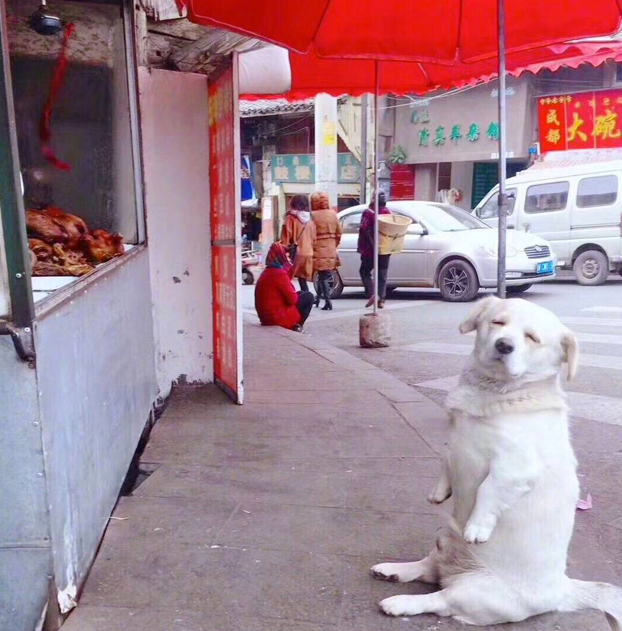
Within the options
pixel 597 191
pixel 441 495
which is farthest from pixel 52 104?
pixel 597 191

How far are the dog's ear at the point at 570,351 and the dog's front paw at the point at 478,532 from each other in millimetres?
545

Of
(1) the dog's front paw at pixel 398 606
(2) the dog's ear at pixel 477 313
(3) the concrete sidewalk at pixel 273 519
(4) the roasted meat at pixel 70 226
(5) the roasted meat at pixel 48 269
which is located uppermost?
(4) the roasted meat at pixel 70 226

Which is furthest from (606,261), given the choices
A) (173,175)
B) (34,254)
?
(34,254)

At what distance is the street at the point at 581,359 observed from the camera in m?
3.59

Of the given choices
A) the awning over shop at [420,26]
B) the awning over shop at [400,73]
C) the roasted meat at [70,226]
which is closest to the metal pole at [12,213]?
the roasted meat at [70,226]

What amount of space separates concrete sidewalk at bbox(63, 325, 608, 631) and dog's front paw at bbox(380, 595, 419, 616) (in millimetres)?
36

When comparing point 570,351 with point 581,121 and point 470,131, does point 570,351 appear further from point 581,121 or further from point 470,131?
point 470,131

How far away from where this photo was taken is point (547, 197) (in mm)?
13984

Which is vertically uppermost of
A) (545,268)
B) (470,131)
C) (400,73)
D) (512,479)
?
(470,131)

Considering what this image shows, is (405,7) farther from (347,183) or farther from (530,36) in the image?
(347,183)

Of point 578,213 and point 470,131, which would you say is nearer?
point 578,213

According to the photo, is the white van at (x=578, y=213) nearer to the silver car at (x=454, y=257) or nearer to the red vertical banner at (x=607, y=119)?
the silver car at (x=454, y=257)

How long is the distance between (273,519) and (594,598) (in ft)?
4.53

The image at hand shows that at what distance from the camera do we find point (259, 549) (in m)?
2.87
